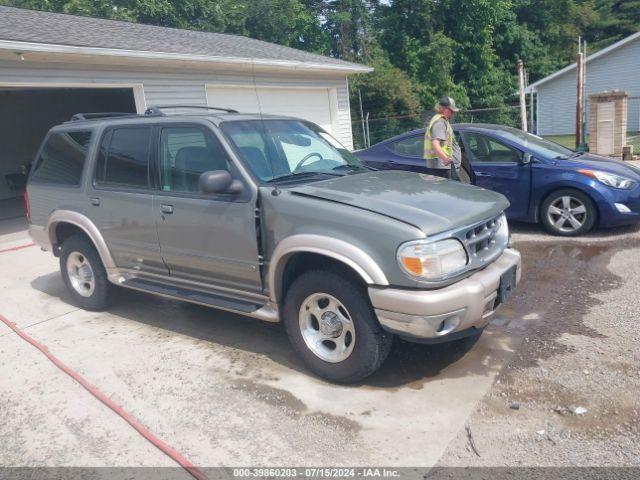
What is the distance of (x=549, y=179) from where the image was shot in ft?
22.4

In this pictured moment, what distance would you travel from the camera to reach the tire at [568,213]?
22.1 feet

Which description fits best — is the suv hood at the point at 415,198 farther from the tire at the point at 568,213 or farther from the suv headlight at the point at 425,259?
the tire at the point at 568,213

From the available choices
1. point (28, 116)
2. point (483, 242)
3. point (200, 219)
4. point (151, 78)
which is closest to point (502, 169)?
point (483, 242)

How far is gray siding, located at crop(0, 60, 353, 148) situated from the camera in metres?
8.46

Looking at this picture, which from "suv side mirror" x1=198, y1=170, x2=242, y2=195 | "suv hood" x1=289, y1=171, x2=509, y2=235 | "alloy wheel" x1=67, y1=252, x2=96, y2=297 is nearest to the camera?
"suv hood" x1=289, y1=171, x2=509, y2=235

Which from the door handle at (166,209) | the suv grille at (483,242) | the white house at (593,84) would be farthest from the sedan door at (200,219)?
the white house at (593,84)

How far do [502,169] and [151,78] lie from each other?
6870mm

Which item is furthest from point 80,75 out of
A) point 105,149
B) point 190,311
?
point 190,311

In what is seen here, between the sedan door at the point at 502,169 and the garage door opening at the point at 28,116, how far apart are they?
1126 cm

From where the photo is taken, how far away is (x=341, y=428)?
10.5ft

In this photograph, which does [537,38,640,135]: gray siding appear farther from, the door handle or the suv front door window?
the door handle

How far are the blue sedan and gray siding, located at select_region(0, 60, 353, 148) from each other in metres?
5.41

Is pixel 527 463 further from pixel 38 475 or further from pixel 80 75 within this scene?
pixel 80 75

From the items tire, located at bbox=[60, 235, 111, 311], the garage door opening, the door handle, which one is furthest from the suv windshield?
the garage door opening
